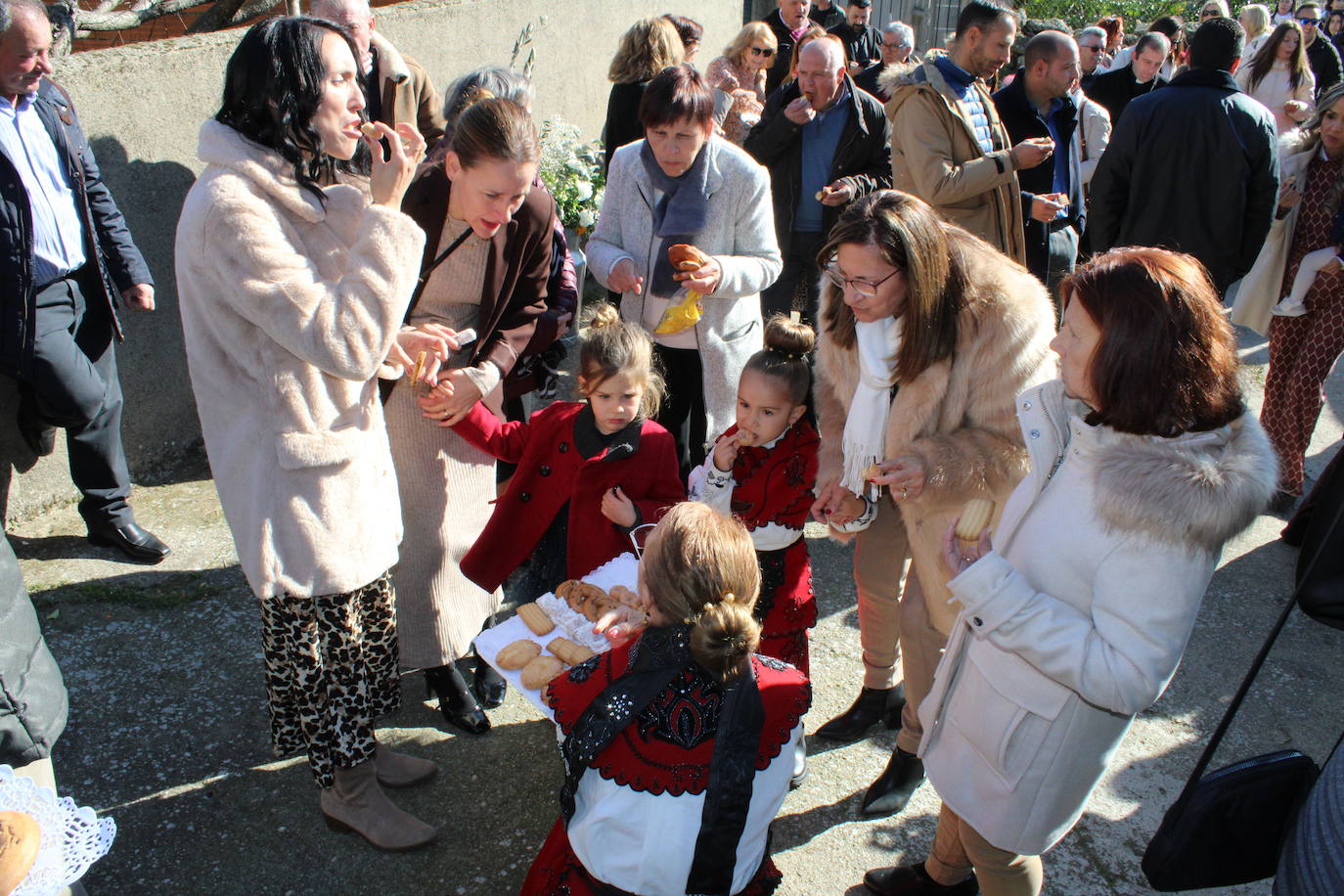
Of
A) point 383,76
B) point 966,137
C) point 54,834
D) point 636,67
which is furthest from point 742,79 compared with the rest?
point 54,834

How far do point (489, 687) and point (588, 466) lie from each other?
0.94 m

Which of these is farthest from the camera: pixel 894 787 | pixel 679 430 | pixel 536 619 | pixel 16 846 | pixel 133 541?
pixel 679 430

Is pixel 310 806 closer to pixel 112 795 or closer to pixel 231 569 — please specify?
pixel 112 795

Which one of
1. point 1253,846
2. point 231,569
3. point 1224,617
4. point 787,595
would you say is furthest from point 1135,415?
point 231,569

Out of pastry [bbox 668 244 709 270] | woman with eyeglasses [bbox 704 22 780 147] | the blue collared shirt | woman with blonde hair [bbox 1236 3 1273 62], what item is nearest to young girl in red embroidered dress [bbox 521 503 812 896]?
pastry [bbox 668 244 709 270]

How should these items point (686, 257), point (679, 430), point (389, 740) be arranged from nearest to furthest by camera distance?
1. point (389, 740)
2. point (686, 257)
3. point (679, 430)

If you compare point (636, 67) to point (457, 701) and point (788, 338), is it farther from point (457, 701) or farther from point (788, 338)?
point (457, 701)

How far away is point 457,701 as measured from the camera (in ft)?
10.5

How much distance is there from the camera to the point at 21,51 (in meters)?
3.50

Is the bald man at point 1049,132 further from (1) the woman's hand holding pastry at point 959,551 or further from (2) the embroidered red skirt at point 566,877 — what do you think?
(2) the embroidered red skirt at point 566,877

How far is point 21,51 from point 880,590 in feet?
11.9

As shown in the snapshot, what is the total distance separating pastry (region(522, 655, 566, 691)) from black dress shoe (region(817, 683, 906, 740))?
119cm

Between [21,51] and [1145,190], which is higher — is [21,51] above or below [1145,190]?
above

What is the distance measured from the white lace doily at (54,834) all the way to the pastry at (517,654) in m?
1.00
